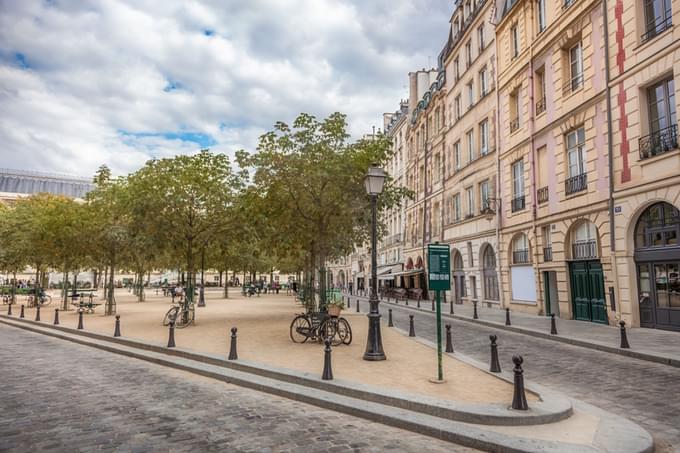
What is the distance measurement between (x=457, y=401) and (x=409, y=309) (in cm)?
2072

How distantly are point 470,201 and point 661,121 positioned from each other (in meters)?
14.0

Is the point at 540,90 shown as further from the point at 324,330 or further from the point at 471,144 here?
the point at 324,330

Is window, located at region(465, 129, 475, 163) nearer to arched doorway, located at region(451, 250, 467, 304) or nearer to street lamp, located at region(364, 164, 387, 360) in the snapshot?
arched doorway, located at region(451, 250, 467, 304)

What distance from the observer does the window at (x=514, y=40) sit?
22750 millimetres

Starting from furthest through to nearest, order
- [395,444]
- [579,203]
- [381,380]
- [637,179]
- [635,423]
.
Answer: [579,203], [637,179], [381,380], [635,423], [395,444]

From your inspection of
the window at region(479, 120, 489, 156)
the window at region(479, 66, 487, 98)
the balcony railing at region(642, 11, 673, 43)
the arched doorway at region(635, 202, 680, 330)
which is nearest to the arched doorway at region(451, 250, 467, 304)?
the window at region(479, 120, 489, 156)

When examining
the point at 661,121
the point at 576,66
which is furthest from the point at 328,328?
the point at 576,66

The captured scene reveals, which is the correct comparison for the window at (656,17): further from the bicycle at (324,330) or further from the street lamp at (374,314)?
the bicycle at (324,330)

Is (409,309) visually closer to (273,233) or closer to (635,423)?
(273,233)

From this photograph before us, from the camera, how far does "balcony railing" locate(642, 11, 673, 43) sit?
13.8 m

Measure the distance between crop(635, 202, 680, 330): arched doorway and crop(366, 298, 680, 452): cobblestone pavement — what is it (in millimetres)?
3802

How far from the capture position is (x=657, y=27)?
14.3 meters

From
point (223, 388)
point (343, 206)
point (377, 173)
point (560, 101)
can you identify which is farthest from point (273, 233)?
point (560, 101)

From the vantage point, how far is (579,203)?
57.4 ft
